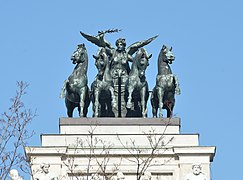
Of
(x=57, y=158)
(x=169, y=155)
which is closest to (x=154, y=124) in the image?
(x=169, y=155)

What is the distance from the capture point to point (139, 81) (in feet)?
148

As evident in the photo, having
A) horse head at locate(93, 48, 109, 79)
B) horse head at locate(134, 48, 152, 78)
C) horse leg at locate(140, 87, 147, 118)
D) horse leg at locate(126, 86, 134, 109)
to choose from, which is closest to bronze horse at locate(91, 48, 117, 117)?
horse head at locate(93, 48, 109, 79)

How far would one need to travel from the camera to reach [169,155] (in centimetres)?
4347

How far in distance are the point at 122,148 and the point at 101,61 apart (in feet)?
14.3

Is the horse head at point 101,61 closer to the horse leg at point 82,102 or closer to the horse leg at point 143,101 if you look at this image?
the horse leg at point 82,102

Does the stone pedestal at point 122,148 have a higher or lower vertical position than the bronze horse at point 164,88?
lower

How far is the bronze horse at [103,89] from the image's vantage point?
4484 centimetres

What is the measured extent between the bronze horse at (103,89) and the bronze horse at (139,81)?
78 centimetres

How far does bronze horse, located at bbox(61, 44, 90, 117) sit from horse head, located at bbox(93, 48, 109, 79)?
53 cm

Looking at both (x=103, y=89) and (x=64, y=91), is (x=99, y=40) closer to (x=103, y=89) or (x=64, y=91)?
(x=103, y=89)

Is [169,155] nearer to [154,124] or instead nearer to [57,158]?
[154,124]

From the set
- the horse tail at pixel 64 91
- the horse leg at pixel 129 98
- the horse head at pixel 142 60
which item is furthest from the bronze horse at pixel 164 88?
the horse tail at pixel 64 91

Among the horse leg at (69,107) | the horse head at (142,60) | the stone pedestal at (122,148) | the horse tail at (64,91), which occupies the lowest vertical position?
the stone pedestal at (122,148)

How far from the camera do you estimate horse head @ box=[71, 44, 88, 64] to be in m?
45.8
